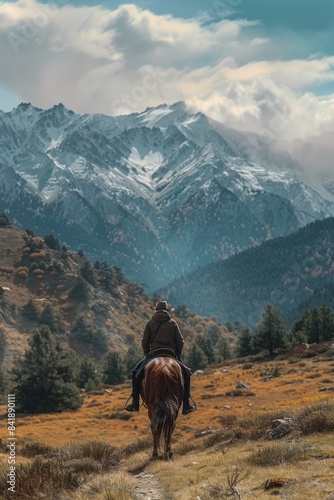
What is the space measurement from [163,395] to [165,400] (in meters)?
0.16

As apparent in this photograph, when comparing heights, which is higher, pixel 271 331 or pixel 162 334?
pixel 162 334

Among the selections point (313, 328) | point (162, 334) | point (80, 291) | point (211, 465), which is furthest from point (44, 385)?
point (80, 291)

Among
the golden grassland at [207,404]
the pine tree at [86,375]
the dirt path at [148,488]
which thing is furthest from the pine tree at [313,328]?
the dirt path at [148,488]

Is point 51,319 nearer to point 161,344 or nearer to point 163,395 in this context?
point 161,344

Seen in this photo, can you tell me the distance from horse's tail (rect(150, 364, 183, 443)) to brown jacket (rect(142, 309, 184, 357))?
4.55 ft

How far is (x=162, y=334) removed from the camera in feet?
60.3

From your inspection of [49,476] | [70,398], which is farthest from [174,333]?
[70,398]

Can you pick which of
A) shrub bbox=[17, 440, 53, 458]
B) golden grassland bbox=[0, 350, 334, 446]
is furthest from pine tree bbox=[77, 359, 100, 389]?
shrub bbox=[17, 440, 53, 458]

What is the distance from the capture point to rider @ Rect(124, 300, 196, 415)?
708 inches

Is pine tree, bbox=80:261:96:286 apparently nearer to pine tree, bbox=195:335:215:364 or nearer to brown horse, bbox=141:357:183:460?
pine tree, bbox=195:335:215:364

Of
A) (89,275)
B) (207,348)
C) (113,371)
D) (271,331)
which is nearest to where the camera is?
(271,331)

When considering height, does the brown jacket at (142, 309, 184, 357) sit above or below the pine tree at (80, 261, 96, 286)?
below

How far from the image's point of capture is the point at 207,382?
66.1 m

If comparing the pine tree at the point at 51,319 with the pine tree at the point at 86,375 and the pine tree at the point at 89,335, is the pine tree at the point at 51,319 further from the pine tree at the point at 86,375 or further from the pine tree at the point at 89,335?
the pine tree at the point at 86,375
